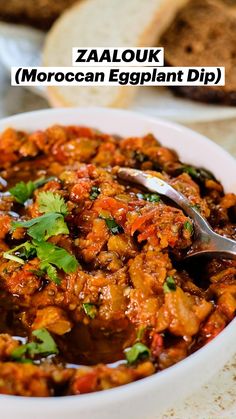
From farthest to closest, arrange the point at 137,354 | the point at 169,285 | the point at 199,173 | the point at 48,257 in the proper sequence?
the point at 199,173 < the point at 48,257 < the point at 169,285 < the point at 137,354

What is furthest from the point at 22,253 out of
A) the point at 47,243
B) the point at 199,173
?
the point at 199,173

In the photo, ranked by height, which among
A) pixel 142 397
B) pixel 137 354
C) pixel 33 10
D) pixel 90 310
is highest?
pixel 33 10

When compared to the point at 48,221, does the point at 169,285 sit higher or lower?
lower

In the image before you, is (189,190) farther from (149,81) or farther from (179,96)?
(179,96)

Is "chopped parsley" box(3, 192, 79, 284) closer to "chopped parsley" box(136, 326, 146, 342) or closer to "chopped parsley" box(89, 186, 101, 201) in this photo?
"chopped parsley" box(89, 186, 101, 201)

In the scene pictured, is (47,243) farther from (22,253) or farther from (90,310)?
(90,310)

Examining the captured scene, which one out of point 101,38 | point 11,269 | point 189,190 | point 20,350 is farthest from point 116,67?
point 20,350
